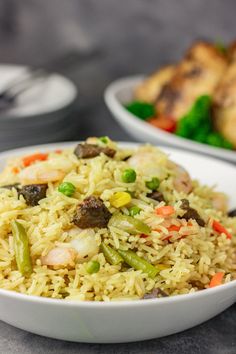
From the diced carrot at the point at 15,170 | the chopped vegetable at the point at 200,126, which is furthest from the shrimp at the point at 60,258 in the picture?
the chopped vegetable at the point at 200,126

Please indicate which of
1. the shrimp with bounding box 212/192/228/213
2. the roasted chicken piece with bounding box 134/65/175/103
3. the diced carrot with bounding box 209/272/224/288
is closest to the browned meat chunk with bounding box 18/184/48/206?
the diced carrot with bounding box 209/272/224/288

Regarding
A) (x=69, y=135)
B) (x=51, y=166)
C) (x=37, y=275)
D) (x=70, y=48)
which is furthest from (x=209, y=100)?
(x=70, y=48)

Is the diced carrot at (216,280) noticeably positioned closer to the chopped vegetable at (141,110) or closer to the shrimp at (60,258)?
the shrimp at (60,258)

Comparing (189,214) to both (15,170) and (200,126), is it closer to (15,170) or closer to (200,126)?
(15,170)

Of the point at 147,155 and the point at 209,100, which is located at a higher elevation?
the point at 147,155

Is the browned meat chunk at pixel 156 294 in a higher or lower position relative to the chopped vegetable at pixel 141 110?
higher

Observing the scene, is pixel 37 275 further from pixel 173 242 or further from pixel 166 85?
pixel 166 85

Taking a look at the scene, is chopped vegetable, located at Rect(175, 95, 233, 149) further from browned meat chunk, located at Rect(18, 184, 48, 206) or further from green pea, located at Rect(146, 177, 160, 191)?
browned meat chunk, located at Rect(18, 184, 48, 206)
